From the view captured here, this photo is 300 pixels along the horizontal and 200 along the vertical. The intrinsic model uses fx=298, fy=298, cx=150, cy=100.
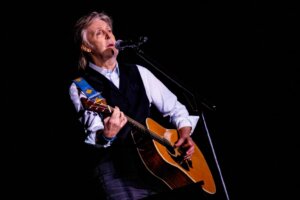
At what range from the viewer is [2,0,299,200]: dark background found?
8.27 feet

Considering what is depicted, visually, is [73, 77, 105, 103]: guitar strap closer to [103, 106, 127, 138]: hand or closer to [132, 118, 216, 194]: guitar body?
[103, 106, 127, 138]: hand

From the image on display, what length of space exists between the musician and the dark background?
24 centimetres

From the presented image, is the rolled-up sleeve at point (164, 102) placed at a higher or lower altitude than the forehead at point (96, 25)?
lower

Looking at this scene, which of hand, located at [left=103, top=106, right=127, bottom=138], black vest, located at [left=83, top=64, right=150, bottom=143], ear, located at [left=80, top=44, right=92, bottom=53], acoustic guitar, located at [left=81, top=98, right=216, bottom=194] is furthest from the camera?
ear, located at [left=80, top=44, right=92, bottom=53]

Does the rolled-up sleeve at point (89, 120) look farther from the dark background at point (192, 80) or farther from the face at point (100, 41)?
the face at point (100, 41)

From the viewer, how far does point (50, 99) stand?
8.59ft

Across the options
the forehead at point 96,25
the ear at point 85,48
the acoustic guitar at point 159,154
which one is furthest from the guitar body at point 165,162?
the forehead at point 96,25

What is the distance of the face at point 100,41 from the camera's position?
2605 millimetres

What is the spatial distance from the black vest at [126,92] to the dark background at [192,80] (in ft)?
0.96

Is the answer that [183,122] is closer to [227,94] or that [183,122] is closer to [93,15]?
[227,94]

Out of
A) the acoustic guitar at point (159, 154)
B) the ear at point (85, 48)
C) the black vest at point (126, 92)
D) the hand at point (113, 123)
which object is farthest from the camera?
the ear at point (85, 48)

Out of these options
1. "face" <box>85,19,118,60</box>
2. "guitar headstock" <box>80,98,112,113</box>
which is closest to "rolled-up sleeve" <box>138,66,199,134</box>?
"face" <box>85,19,118,60</box>

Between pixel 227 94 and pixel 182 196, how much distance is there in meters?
2.03

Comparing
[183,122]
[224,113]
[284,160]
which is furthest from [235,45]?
[284,160]
